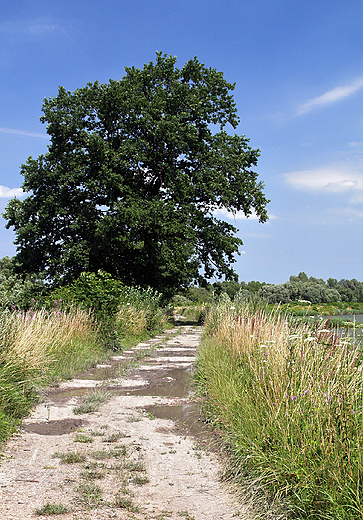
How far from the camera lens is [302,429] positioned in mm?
3066

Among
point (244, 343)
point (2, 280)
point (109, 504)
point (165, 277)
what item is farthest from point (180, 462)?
point (165, 277)

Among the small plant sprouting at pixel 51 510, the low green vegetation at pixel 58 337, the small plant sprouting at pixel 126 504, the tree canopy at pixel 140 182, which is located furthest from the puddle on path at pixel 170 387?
the tree canopy at pixel 140 182

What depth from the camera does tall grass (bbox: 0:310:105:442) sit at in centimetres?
470

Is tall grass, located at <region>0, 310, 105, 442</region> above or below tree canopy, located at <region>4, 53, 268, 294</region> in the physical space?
below

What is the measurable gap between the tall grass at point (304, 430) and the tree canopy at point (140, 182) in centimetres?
1472

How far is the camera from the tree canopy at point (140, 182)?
19.1m

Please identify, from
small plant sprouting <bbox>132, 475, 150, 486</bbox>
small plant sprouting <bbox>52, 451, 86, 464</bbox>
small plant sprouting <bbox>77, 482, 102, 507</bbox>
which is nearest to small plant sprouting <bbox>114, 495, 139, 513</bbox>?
small plant sprouting <bbox>77, 482, 102, 507</bbox>

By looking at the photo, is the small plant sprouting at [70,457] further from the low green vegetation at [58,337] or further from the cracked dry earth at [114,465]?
the low green vegetation at [58,337]

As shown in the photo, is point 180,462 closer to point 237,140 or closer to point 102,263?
point 102,263

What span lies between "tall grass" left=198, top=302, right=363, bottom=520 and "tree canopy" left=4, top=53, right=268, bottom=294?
48.3 feet

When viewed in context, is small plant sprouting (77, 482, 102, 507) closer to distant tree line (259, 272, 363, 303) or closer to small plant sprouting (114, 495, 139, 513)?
small plant sprouting (114, 495, 139, 513)

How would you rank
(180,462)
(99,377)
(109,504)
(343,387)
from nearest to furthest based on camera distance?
(109,504) → (343,387) → (180,462) → (99,377)

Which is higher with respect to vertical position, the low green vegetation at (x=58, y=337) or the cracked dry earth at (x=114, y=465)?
the low green vegetation at (x=58, y=337)

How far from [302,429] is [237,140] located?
20.3 m
